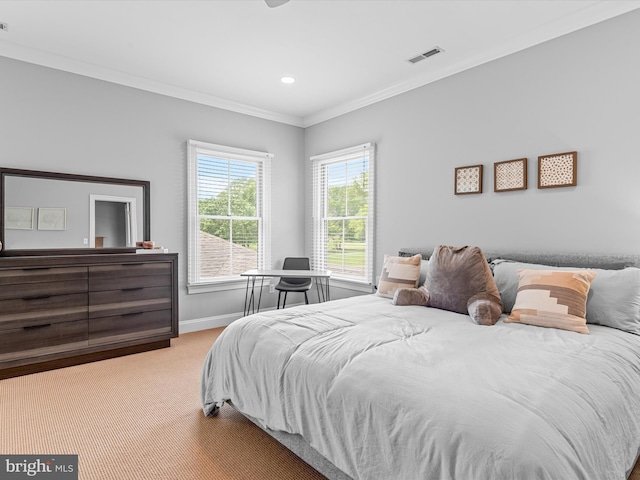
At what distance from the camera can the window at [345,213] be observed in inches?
174

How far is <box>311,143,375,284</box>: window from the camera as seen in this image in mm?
4414

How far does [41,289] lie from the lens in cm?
304

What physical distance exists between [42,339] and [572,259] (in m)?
4.15

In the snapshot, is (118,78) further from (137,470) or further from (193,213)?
(137,470)

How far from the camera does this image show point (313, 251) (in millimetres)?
5203

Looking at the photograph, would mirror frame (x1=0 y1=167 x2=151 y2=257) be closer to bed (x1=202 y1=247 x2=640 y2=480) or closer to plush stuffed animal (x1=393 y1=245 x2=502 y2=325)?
bed (x1=202 y1=247 x2=640 y2=480)

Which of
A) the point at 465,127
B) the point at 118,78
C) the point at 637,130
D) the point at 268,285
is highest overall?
the point at 118,78

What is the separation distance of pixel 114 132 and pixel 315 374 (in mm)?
3370

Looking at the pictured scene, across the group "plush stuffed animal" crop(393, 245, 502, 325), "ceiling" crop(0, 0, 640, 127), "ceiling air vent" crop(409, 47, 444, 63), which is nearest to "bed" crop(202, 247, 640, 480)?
"plush stuffed animal" crop(393, 245, 502, 325)

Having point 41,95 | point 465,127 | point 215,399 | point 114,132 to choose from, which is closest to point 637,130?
point 465,127

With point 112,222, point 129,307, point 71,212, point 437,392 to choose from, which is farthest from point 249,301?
point 437,392

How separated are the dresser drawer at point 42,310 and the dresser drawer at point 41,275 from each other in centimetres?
14

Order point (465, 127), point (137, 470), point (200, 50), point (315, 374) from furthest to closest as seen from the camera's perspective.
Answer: point (465, 127), point (200, 50), point (137, 470), point (315, 374)

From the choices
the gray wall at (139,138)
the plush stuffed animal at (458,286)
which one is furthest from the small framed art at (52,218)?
the plush stuffed animal at (458,286)
